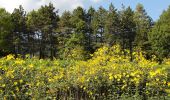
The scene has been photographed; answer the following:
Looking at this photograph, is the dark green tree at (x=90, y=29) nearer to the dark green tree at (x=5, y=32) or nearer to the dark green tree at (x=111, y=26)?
the dark green tree at (x=111, y=26)

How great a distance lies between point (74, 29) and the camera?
187ft

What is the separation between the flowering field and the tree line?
4182 cm

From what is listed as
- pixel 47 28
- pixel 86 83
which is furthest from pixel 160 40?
pixel 86 83

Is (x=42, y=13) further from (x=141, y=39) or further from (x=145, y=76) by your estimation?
(x=145, y=76)

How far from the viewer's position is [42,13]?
5859 centimetres

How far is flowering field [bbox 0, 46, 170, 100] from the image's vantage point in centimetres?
947

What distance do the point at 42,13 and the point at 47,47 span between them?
467 centimetres

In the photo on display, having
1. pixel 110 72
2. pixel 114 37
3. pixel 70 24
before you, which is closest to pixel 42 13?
pixel 70 24

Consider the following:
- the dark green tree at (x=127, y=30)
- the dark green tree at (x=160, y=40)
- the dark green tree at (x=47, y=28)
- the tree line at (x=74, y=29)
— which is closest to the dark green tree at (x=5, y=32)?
the tree line at (x=74, y=29)

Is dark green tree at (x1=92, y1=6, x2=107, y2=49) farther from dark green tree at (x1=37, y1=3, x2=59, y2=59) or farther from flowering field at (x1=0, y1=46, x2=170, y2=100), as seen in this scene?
flowering field at (x1=0, y1=46, x2=170, y2=100)

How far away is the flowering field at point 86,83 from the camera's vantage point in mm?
9469

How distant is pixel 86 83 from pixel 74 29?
155 ft

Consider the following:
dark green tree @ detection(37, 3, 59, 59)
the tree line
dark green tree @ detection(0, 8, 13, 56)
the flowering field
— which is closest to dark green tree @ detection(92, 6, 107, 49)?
the tree line

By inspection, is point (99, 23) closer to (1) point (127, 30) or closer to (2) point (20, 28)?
(1) point (127, 30)
